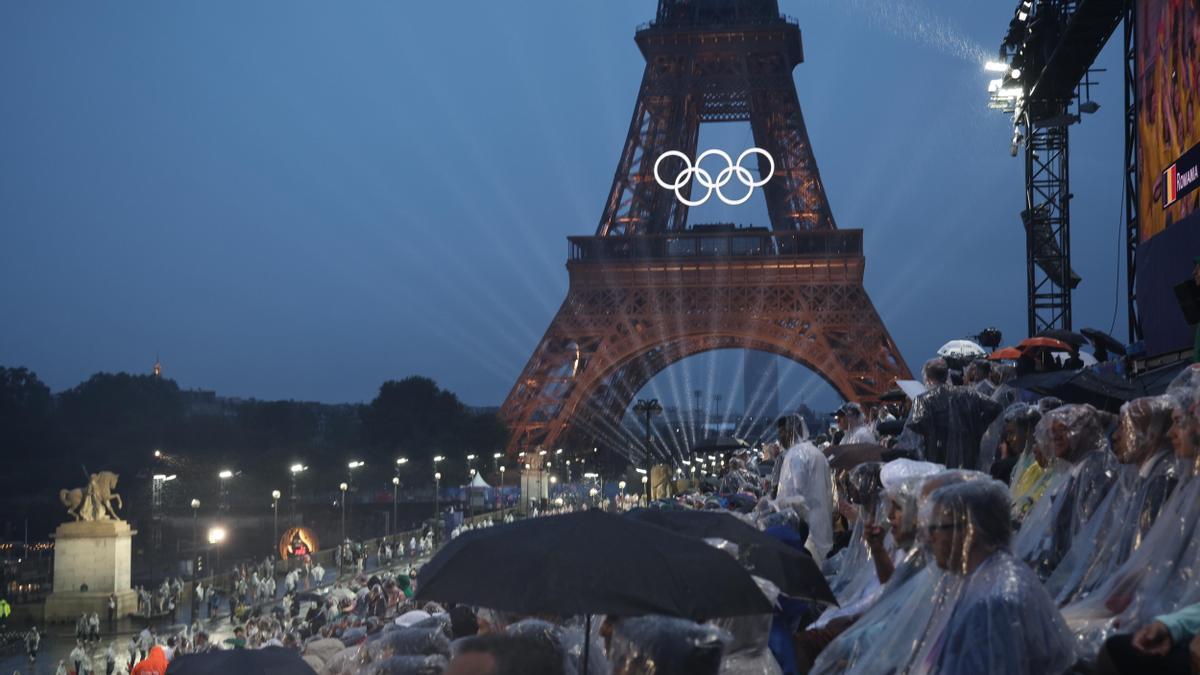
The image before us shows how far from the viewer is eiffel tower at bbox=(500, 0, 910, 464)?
144 feet

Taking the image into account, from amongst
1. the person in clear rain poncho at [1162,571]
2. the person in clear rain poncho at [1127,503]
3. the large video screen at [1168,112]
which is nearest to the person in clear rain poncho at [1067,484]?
the person in clear rain poncho at [1127,503]

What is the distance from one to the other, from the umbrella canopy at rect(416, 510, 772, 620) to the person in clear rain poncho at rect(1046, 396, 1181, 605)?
1.24 metres

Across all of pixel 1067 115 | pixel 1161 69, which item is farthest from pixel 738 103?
pixel 1161 69

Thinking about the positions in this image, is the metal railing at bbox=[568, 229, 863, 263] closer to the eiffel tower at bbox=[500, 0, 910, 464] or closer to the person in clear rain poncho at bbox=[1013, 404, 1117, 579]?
the eiffel tower at bbox=[500, 0, 910, 464]

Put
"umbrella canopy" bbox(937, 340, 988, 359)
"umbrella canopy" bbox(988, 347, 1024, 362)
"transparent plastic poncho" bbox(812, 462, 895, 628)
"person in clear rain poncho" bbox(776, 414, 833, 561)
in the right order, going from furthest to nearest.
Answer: "umbrella canopy" bbox(988, 347, 1024, 362)
"umbrella canopy" bbox(937, 340, 988, 359)
"person in clear rain poncho" bbox(776, 414, 833, 561)
"transparent plastic poncho" bbox(812, 462, 895, 628)

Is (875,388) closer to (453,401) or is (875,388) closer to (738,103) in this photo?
(738,103)

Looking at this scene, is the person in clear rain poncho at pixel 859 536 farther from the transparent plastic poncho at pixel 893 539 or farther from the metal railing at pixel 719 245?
the metal railing at pixel 719 245

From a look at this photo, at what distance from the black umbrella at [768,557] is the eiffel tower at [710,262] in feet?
117

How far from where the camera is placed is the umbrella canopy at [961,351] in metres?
11.4

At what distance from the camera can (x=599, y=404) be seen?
5431 centimetres

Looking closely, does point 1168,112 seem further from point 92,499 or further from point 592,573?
point 92,499

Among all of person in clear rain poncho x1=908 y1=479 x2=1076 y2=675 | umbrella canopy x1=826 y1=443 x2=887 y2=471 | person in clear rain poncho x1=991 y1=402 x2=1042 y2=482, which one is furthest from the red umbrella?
person in clear rain poncho x1=908 y1=479 x2=1076 y2=675

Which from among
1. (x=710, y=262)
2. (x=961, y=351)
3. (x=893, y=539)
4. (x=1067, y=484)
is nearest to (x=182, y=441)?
(x=710, y=262)

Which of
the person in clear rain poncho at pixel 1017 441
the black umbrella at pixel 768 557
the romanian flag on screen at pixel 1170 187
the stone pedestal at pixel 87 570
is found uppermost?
the romanian flag on screen at pixel 1170 187
